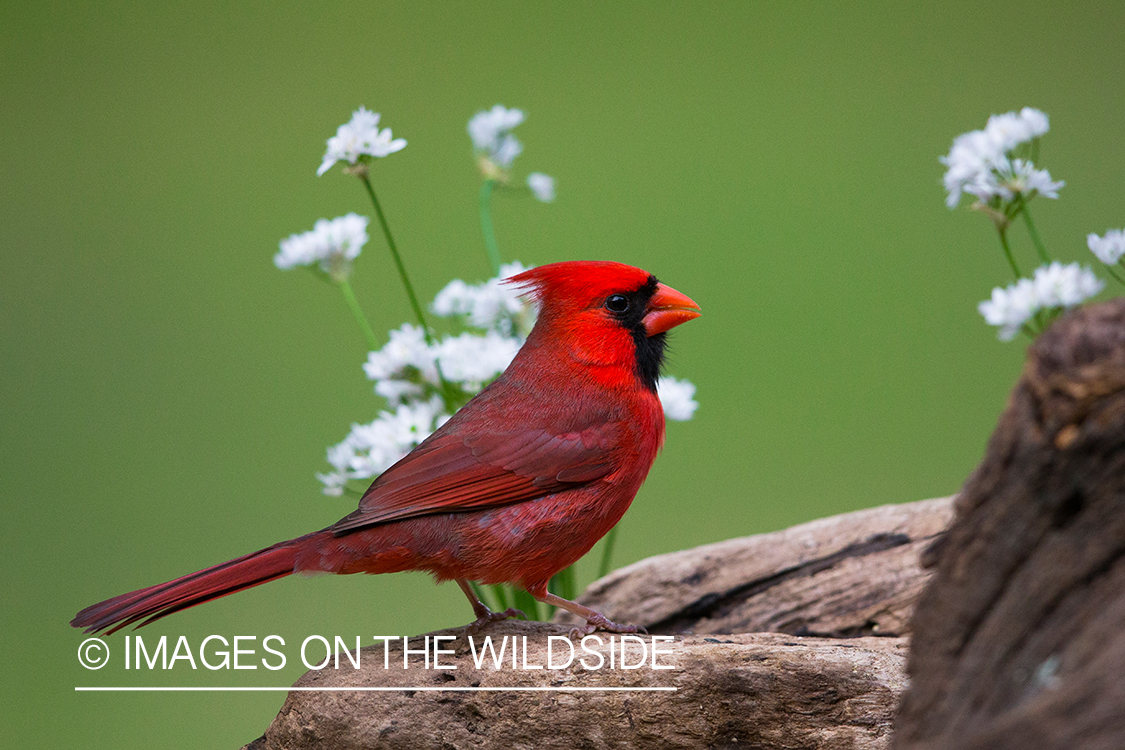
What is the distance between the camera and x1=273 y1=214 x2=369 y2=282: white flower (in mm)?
2326

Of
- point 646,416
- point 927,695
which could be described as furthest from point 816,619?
point 927,695

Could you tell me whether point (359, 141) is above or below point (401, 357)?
above

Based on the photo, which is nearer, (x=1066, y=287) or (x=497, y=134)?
(x=1066, y=287)

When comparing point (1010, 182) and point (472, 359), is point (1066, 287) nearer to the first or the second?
point (1010, 182)

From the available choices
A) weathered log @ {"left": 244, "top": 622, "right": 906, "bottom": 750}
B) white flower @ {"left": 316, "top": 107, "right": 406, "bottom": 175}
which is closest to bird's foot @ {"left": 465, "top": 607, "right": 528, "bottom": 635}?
weathered log @ {"left": 244, "top": 622, "right": 906, "bottom": 750}

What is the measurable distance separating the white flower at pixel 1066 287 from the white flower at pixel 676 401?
0.82 meters

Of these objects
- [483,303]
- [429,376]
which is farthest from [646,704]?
[483,303]

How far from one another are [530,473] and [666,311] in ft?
1.60

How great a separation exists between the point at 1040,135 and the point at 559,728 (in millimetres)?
1466

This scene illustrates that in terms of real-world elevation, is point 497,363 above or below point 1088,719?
above

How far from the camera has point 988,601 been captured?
1.07m

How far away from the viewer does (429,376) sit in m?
2.39

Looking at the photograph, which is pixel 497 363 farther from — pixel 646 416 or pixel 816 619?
pixel 816 619

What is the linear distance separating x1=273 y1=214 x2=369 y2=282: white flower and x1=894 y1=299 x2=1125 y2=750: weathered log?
1578 millimetres
